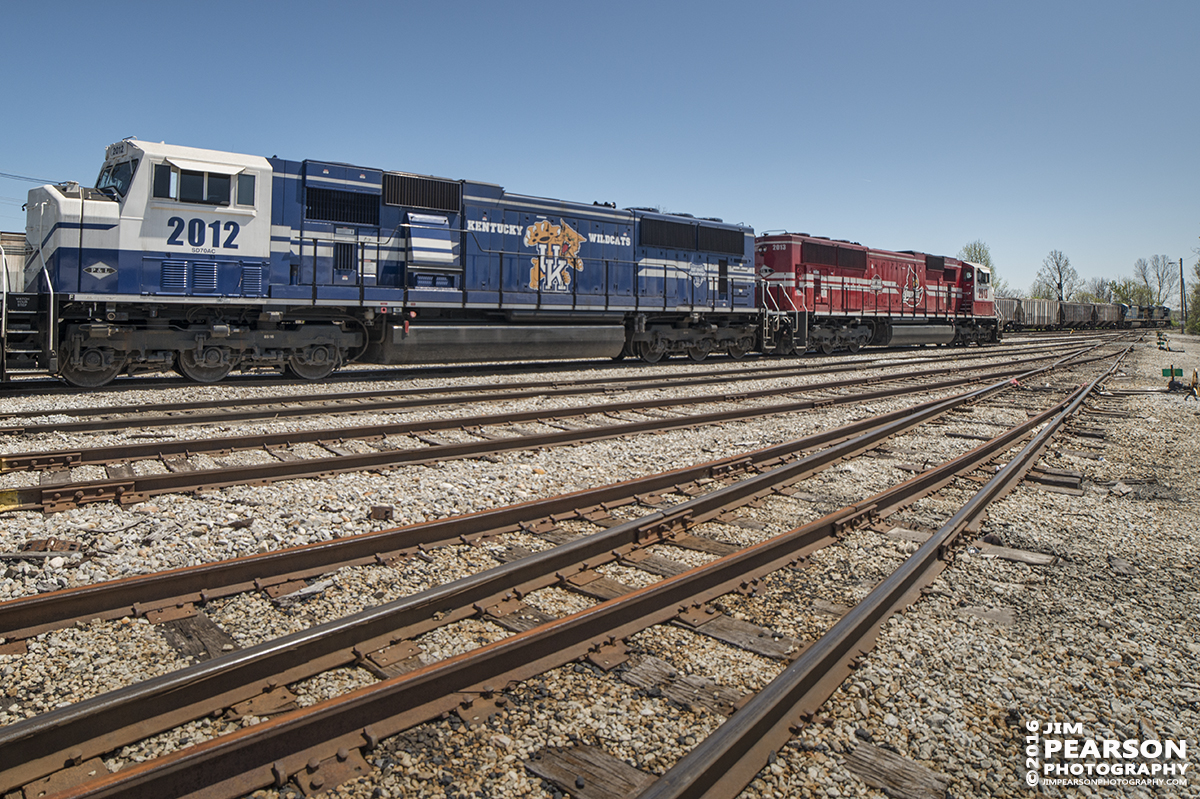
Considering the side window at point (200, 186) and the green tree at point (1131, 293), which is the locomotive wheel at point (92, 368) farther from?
the green tree at point (1131, 293)

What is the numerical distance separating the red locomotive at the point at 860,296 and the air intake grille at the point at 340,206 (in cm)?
1172

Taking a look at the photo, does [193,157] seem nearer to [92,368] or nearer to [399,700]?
[92,368]

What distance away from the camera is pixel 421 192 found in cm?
1351

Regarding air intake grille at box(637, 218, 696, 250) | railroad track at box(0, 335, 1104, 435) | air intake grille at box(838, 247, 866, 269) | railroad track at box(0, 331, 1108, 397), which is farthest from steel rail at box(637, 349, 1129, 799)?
air intake grille at box(838, 247, 866, 269)

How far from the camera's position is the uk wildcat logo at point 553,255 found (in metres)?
15.5

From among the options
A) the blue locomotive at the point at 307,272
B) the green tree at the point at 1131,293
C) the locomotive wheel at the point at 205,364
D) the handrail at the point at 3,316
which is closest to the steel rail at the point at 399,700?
the handrail at the point at 3,316

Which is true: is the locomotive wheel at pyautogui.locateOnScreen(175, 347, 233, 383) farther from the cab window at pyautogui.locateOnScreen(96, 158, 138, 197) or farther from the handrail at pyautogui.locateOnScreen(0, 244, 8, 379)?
the cab window at pyautogui.locateOnScreen(96, 158, 138, 197)

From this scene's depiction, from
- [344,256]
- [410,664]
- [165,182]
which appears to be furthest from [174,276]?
[410,664]

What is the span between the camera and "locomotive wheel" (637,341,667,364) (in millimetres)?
18344

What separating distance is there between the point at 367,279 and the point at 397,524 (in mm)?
8789

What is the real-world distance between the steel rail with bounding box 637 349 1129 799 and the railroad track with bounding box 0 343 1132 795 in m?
0.03

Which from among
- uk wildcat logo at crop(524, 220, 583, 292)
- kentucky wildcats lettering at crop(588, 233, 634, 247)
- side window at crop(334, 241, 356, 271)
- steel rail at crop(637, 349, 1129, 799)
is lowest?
steel rail at crop(637, 349, 1129, 799)

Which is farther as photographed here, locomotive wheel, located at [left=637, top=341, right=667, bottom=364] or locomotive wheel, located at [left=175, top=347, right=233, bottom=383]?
locomotive wheel, located at [left=637, top=341, right=667, bottom=364]

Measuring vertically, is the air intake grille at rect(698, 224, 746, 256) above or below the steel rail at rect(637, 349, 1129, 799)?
above
